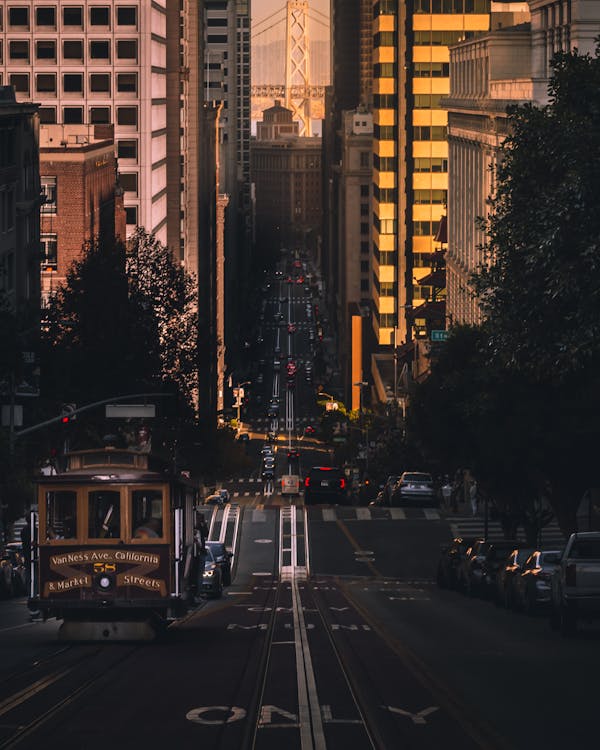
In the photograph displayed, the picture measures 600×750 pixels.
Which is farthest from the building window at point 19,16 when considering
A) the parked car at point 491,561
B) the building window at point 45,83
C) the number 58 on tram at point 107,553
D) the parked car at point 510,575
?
the number 58 on tram at point 107,553

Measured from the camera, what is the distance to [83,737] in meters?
18.6

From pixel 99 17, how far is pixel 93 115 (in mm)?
8066

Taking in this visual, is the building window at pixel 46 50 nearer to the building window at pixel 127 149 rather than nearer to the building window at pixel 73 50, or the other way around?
the building window at pixel 73 50

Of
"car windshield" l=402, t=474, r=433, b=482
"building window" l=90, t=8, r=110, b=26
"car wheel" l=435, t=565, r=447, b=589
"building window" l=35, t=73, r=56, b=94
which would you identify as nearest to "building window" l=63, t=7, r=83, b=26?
"building window" l=90, t=8, r=110, b=26

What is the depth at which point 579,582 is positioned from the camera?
106 ft

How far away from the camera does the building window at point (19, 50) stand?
470ft

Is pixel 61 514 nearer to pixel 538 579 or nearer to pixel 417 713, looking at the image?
pixel 417 713

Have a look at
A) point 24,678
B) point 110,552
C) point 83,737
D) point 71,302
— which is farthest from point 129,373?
point 83,737

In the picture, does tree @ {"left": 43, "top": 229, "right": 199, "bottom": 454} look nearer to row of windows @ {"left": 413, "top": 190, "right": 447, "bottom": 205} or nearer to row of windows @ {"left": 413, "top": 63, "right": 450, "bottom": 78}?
row of windows @ {"left": 413, "top": 63, "right": 450, "bottom": 78}

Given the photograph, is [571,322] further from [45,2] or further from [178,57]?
[178,57]

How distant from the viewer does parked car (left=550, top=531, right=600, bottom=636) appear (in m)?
32.1

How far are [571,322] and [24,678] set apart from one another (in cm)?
1646

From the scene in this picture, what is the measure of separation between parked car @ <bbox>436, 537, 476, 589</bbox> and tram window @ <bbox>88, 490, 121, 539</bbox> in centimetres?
2446

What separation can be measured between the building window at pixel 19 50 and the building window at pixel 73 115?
542 cm
